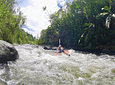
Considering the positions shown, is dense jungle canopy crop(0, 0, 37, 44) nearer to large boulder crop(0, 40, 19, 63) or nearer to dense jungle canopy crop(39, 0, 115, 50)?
large boulder crop(0, 40, 19, 63)

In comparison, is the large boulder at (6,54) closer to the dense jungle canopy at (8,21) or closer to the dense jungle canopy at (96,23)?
the dense jungle canopy at (8,21)

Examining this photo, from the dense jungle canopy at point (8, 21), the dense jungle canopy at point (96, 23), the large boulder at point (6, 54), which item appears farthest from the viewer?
the dense jungle canopy at point (96, 23)

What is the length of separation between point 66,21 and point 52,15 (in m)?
4.93

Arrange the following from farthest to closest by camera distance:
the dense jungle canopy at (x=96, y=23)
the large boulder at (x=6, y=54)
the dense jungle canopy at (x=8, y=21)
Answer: the dense jungle canopy at (x=96, y=23) → the dense jungle canopy at (x=8, y=21) → the large boulder at (x=6, y=54)

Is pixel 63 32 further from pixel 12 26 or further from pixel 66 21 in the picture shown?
pixel 12 26

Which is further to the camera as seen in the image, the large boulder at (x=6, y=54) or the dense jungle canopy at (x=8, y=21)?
the dense jungle canopy at (x=8, y=21)

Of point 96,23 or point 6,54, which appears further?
point 96,23

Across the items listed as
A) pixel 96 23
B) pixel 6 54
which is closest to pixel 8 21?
pixel 6 54

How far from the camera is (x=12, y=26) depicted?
5.64m

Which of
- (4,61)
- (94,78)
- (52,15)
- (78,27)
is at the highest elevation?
(52,15)

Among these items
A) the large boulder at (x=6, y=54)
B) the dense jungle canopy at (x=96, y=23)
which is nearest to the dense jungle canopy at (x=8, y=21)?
the large boulder at (x=6, y=54)

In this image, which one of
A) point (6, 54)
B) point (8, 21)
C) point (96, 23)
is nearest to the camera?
point (6, 54)

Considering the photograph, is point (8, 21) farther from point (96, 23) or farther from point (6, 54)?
point (96, 23)

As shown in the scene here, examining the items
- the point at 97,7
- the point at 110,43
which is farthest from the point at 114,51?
the point at 97,7
